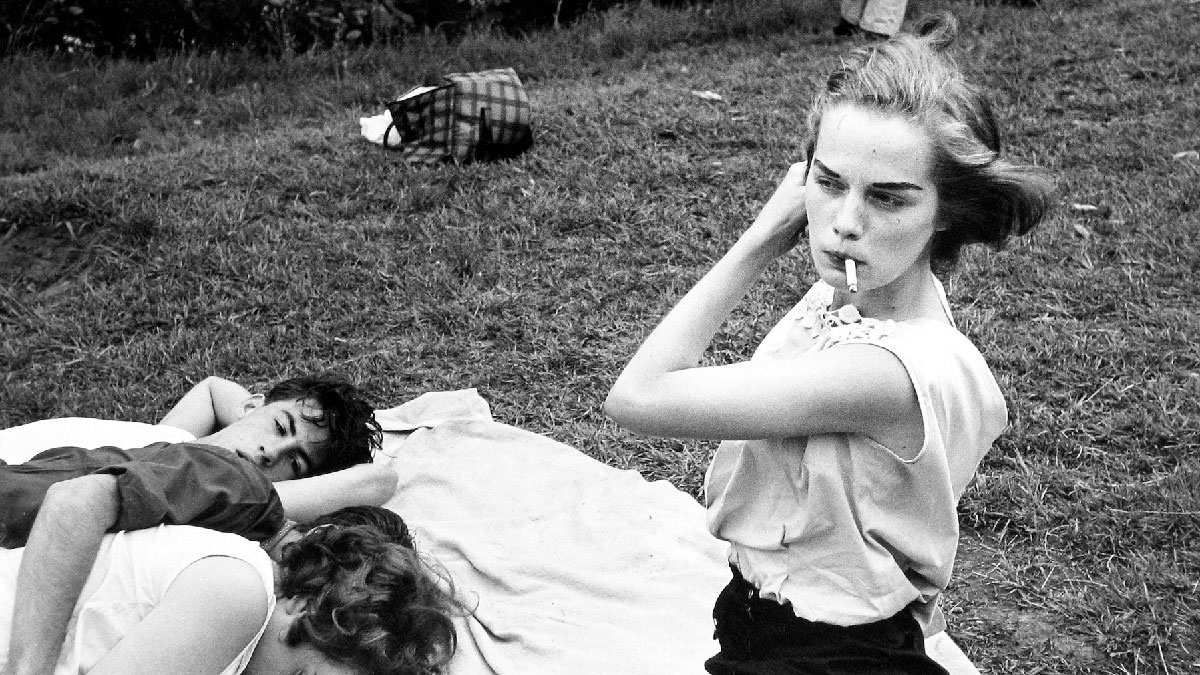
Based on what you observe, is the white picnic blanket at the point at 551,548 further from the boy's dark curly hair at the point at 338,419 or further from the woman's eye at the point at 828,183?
the woman's eye at the point at 828,183

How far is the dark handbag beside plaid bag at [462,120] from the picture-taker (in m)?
5.65

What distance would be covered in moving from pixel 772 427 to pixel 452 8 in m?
6.75

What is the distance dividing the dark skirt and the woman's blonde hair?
649 millimetres

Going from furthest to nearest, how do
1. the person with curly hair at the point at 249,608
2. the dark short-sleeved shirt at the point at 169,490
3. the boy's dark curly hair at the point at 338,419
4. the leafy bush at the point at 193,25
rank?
the leafy bush at the point at 193,25 < the boy's dark curly hair at the point at 338,419 < the dark short-sleeved shirt at the point at 169,490 < the person with curly hair at the point at 249,608

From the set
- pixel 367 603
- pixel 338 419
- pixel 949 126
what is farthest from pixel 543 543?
pixel 949 126

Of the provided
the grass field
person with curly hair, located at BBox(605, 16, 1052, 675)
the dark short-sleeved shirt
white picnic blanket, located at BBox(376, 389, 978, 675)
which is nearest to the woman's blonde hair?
person with curly hair, located at BBox(605, 16, 1052, 675)

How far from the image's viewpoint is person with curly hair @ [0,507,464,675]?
7.71ft

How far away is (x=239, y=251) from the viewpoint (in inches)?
195

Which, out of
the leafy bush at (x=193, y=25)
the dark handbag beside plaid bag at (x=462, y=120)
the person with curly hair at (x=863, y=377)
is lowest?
the leafy bush at (x=193, y=25)

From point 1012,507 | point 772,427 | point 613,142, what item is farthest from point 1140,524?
point 613,142

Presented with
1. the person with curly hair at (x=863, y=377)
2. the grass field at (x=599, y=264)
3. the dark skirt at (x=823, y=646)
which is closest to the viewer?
the person with curly hair at (x=863, y=377)

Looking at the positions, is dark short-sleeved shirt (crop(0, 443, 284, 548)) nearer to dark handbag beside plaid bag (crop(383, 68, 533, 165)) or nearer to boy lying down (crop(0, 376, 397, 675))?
boy lying down (crop(0, 376, 397, 675))

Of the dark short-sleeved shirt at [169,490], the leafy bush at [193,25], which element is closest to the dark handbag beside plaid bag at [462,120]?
the leafy bush at [193,25]

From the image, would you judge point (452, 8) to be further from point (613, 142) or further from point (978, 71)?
point (978, 71)
